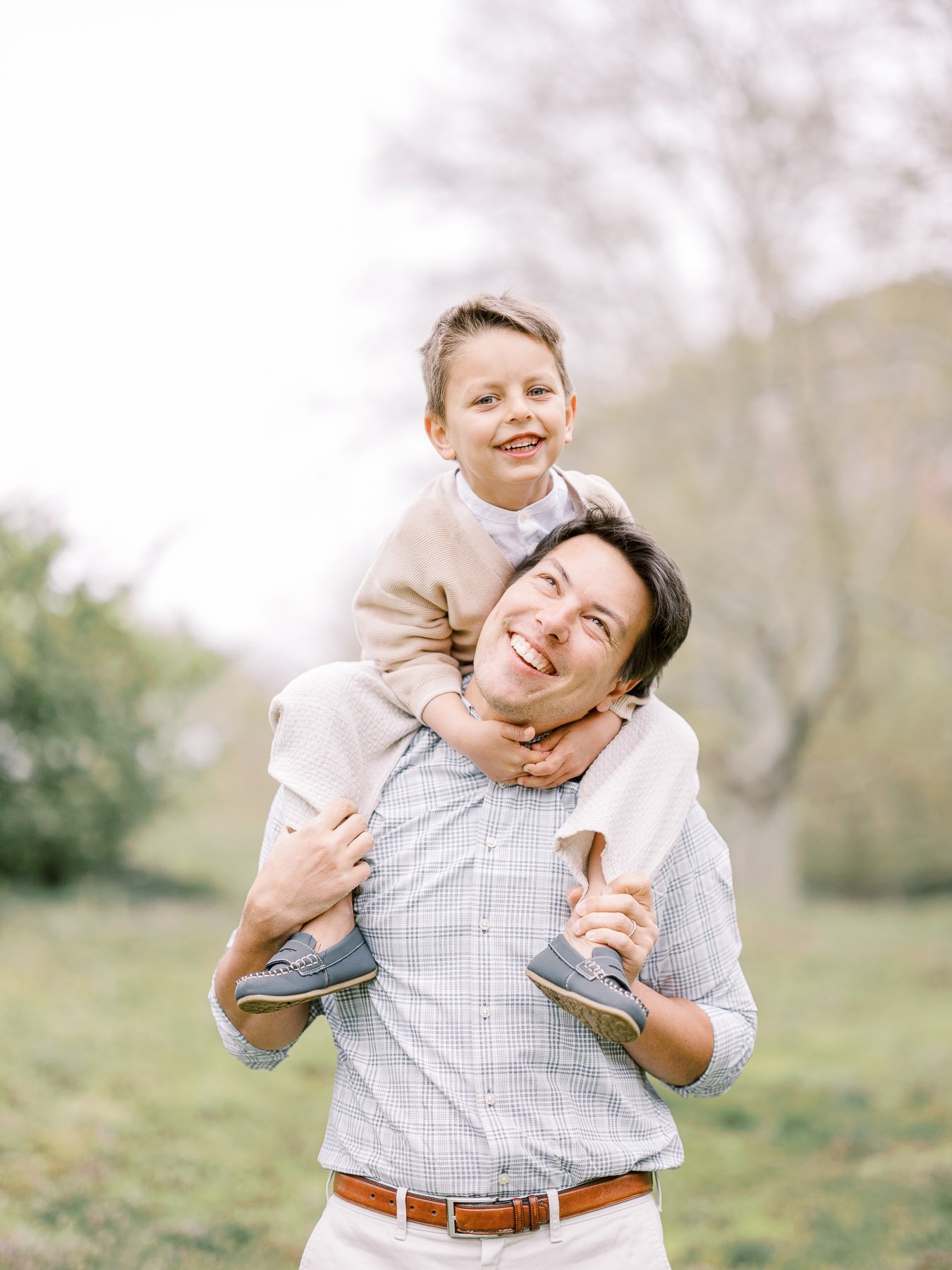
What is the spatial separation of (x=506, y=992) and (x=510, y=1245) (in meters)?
0.41

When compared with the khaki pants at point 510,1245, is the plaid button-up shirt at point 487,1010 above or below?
above

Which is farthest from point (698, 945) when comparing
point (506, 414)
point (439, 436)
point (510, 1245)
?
point (439, 436)

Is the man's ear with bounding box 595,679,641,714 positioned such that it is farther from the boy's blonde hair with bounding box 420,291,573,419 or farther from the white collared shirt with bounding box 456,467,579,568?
the boy's blonde hair with bounding box 420,291,573,419

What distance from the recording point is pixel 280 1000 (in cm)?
202

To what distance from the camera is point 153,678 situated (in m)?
9.80

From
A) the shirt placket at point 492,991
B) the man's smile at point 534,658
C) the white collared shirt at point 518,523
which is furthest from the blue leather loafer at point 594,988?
the white collared shirt at point 518,523

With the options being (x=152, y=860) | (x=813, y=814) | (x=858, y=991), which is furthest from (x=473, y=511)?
(x=813, y=814)

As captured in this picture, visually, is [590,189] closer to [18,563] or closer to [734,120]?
[734,120]

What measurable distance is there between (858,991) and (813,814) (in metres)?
8.07

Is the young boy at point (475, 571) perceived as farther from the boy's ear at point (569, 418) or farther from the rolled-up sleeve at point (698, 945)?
the rolled-up sleeve at point (698, 945)

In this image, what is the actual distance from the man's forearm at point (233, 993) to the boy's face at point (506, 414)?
100 centimetres

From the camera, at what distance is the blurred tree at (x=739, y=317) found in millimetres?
11773

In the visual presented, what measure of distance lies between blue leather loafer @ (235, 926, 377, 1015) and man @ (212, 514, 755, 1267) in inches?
2.4

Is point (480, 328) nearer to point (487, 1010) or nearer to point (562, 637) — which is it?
point (562, 637)
